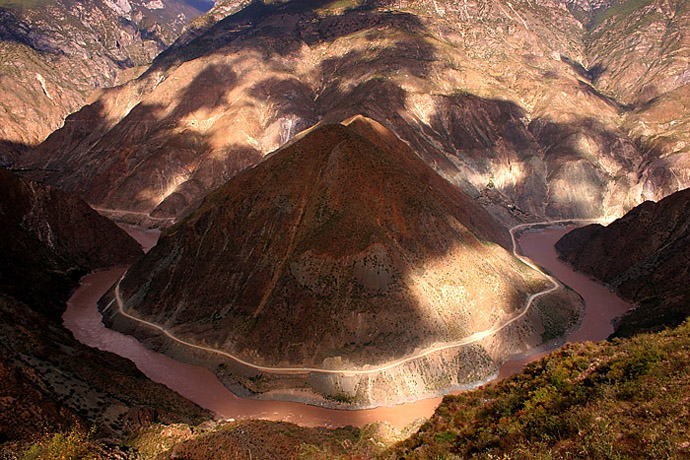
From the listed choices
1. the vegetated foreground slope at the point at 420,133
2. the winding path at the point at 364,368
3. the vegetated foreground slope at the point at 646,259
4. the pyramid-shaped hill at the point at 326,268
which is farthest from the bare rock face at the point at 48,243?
the vegetated foreground slope at the point at 646,259

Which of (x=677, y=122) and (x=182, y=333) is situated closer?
(x=182, y=333)

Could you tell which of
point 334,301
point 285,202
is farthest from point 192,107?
point 334,301

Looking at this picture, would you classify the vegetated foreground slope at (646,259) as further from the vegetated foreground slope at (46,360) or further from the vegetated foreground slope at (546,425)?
the vegetated foreground slope at (46,360)

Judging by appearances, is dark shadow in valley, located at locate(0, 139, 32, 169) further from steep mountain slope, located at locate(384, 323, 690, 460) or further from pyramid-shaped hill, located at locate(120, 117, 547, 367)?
steep mountain slope, located at locate(384, 323, 690, 460)

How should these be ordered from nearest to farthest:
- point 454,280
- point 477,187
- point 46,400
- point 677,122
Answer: point 46,400
point 454,280
point 477,187
point 677,122

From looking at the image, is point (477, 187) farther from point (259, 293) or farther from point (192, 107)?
point (192, 107)

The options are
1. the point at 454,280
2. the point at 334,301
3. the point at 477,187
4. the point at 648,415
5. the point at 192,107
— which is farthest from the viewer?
the point at 192,107

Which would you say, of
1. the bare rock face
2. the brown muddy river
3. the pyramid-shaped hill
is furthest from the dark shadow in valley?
the pyramid-shaped hill
